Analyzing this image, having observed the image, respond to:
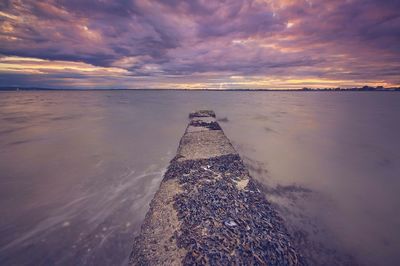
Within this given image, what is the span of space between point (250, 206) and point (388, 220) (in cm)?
553

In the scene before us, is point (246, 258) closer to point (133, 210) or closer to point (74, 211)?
point (133, 210)

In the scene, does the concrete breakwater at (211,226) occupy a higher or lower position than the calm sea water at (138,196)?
higher

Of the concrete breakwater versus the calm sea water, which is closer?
the concrete breakwater

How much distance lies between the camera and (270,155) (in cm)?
1423

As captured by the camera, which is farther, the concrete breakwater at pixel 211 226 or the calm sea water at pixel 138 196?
the calm sea water at pixel 138 196

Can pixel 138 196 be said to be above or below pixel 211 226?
below

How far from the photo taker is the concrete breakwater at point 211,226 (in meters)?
4.25

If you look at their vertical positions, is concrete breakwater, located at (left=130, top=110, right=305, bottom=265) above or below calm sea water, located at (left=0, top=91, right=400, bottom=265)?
above

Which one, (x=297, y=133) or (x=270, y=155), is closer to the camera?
(x=270, y=155)

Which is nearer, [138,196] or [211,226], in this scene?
[211,226]

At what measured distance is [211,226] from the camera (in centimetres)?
499

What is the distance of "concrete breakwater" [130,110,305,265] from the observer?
13.9 ft

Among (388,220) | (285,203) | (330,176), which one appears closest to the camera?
(388,220)

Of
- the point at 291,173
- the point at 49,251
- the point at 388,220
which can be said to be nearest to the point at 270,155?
the point at 291,173
